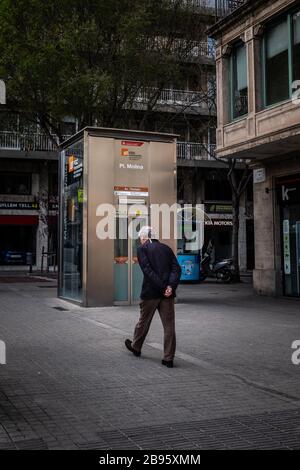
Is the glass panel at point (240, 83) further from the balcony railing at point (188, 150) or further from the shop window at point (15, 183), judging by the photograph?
the shop window at point (15, 183)

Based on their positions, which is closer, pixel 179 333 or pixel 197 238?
pixel 179 333

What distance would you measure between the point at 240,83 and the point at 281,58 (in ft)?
6.62

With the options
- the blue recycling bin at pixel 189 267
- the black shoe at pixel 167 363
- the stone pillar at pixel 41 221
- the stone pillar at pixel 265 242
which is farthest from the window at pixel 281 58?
the stone pillar at pixel 41 221

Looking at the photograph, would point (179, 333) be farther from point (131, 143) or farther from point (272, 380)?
point (131, 143)

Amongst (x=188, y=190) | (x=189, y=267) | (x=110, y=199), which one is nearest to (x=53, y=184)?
(x=188, y=190)

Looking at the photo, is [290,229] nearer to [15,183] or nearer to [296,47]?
[296,47]

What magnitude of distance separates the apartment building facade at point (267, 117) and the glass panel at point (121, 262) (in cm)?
464

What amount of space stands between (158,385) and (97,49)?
13.8 metres

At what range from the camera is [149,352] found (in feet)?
25.3

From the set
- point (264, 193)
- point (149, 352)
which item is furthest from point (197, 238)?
point (149, 352)

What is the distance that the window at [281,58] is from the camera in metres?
14.4

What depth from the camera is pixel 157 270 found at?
6.96 meters

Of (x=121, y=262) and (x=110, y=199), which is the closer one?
(x=110, y=199)

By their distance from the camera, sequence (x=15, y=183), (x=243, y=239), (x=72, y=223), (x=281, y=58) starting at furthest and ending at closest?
(x=243, y=239) → (x=15, y=183) → (x=281, y=58) → (x=72, y=223)
